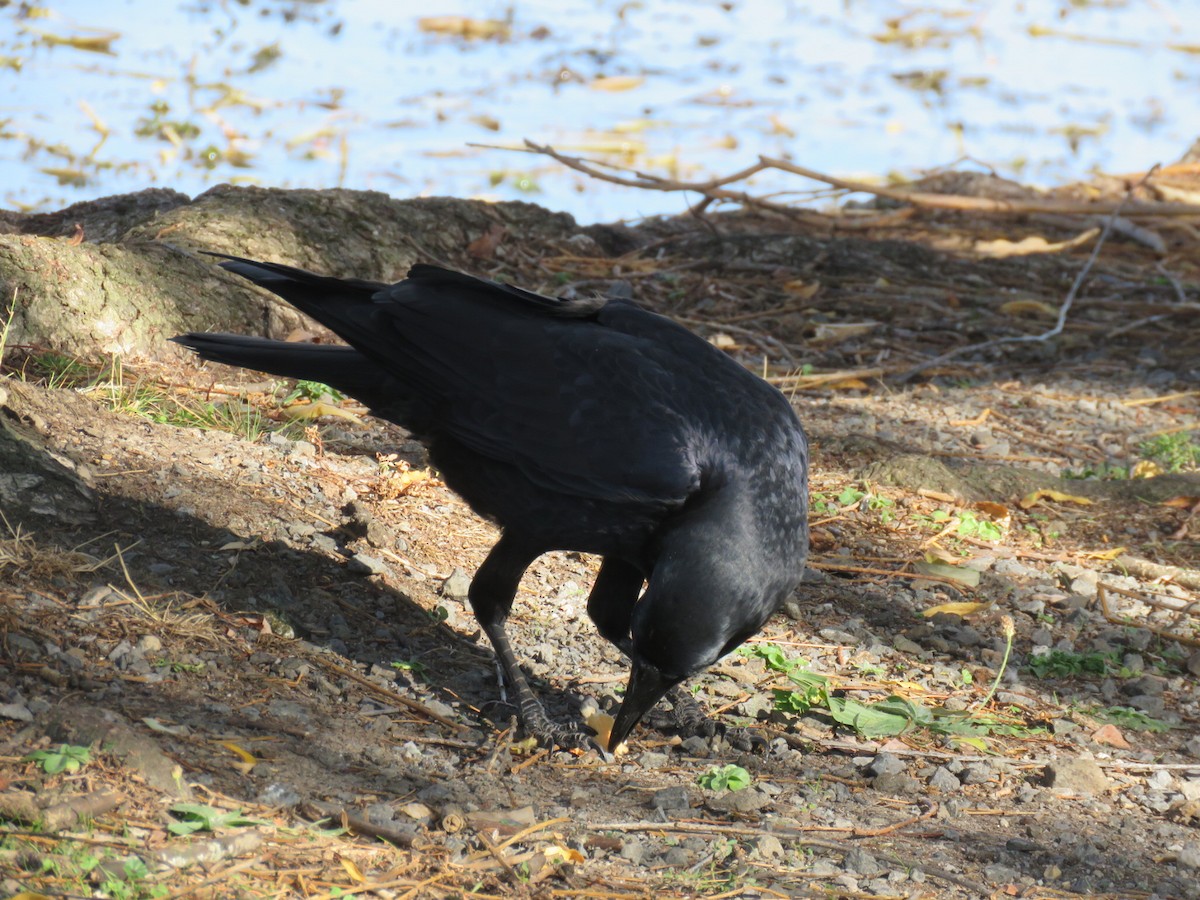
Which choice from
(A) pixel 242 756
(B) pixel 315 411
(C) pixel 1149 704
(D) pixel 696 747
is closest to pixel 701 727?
(D) pixel 696 747

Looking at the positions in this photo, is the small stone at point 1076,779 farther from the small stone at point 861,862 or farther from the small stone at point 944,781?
the small stone at point 861,862

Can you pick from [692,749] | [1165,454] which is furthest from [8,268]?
[1165,454]

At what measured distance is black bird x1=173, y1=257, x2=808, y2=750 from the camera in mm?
2908

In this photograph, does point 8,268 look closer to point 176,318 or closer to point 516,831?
point 176,318

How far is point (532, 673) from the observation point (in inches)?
140

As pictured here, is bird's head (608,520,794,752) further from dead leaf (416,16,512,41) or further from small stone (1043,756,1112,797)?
dead leaf (416,16,512,41)

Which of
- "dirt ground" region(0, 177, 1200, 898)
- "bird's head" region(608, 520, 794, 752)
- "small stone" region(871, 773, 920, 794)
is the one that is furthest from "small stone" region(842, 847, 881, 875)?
"bird's head" region(608, 520, 794, 752)

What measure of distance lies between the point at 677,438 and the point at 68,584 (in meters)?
1.59

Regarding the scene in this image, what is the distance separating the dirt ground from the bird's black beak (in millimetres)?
136

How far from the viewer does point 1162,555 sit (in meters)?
4.53

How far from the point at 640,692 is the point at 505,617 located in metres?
0.52

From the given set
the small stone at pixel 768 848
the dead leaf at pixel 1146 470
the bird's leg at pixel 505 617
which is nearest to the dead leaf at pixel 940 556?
the dead leaf at pixel 1146 470

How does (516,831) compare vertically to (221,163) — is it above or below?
below

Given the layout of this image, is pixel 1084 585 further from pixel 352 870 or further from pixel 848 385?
pixel 352 870
